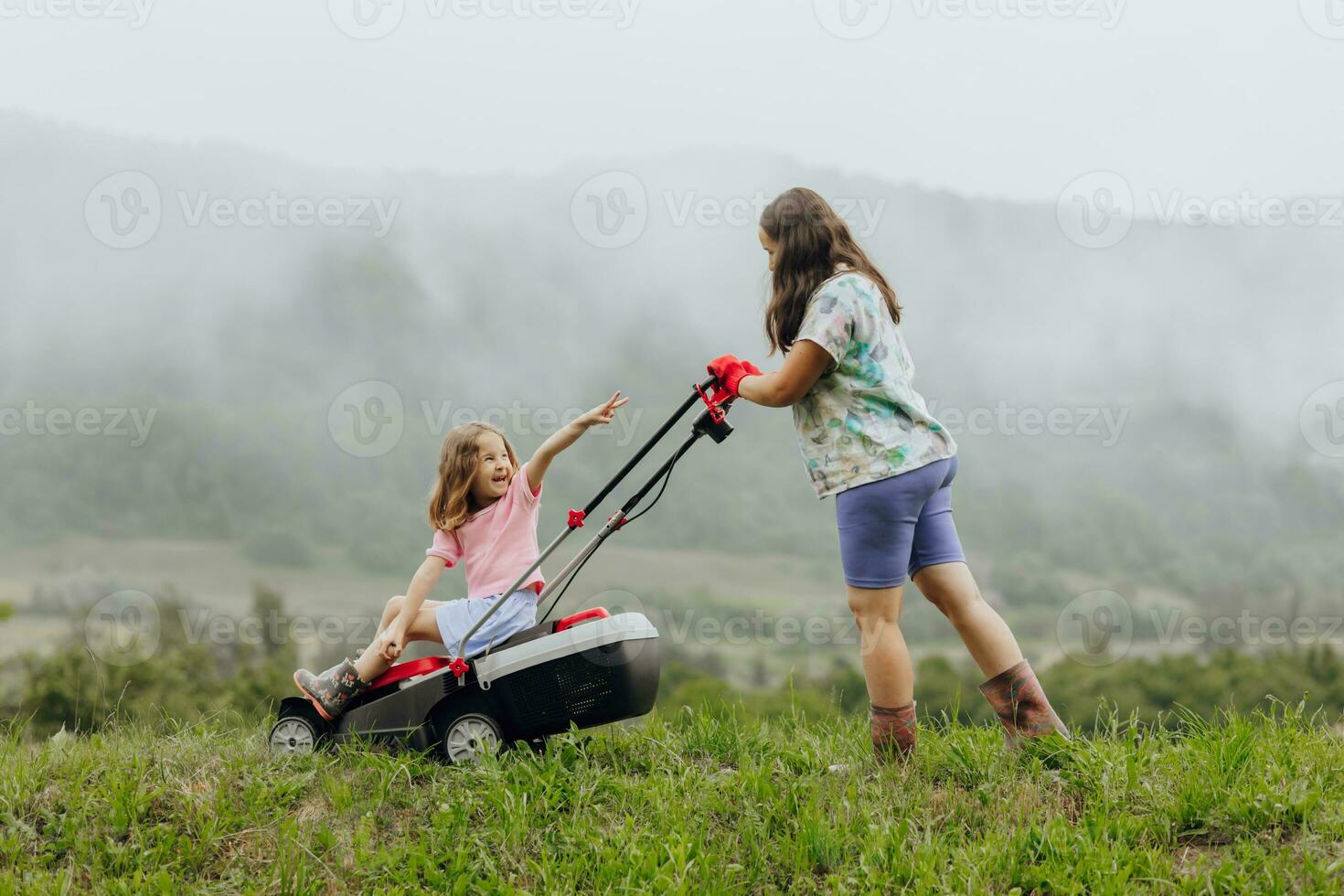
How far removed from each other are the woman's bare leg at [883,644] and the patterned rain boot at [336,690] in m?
1.87

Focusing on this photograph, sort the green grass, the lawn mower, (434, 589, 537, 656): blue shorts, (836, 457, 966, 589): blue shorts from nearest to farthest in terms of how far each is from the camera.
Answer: the green grass, (836, 457, 966, 589): blue shorts, the lawn mower, (434, 589, 537, 656): blue shorts

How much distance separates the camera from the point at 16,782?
370 cm

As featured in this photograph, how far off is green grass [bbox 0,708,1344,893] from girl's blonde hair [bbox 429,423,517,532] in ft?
2.89

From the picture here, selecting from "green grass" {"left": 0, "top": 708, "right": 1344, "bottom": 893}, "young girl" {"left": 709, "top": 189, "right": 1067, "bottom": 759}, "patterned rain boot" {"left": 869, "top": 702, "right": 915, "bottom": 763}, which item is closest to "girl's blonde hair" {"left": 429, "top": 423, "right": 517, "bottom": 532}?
"green grass" {"left": 0, "top": 708, "right": 1344, "bottom": 893}

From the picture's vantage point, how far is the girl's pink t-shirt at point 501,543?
4.03m

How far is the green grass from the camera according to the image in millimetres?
3094

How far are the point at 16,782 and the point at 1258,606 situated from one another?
435 feet

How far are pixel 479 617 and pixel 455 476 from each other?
543 millimetres

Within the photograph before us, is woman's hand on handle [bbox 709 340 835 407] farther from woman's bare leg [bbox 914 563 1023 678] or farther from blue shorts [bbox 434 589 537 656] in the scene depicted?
blue shorts [bbox 434 589 537 656]

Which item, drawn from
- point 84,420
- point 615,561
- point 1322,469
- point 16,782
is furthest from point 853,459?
point 1322,469

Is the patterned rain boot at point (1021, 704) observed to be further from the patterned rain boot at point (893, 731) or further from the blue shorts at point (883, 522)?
the blue shorts at point (883, 522)

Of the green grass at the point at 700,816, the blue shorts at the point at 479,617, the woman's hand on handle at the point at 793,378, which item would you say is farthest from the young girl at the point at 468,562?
the woman's hand on handle at the point at 793,378

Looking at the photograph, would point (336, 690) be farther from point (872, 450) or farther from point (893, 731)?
point (872, 450)

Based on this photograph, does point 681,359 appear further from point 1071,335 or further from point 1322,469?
point 1322,469
